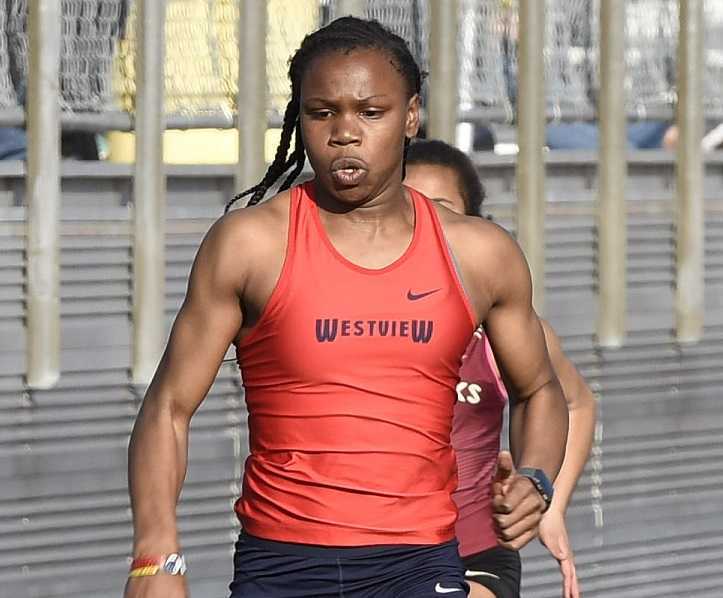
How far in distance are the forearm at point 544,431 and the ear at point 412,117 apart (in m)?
0.62

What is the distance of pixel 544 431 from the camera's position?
429cm

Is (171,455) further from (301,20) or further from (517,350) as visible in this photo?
(301,20)

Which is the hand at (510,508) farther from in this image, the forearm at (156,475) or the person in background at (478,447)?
the person in background at (478,447)

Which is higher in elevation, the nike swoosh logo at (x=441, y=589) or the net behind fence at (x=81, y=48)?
the net behind fence at (x=81, y=48)

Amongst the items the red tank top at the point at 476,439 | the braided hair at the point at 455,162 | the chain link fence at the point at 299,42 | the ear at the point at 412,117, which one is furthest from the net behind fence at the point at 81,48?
the ear at the point at 412,117

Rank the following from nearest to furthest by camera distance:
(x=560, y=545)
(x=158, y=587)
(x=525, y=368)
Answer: (x=158, y=587)
(x=525, y=368)
(x=560, y=545)

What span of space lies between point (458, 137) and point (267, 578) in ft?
13.2

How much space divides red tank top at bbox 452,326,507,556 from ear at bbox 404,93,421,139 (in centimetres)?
99

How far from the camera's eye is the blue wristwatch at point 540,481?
13.2ft

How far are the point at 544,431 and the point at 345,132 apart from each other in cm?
81

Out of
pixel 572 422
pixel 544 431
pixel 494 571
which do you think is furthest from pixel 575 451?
pixel 544 431

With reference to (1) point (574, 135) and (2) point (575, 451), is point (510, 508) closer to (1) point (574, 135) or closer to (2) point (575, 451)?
(2) point (575, 451)

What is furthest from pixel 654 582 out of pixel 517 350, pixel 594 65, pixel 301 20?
pixel 517 350

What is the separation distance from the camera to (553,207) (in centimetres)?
813
